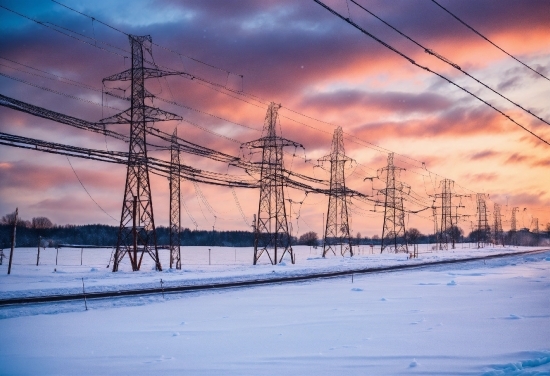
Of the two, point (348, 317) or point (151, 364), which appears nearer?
point (151, 364)

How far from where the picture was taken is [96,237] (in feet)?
561

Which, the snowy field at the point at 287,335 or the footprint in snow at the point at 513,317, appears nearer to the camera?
the snowy field at the point at 287,335

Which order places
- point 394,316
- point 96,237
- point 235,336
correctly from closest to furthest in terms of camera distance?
point 235,336 → point 394,316 → point 96,237

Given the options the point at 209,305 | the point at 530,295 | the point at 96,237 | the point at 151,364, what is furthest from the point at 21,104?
the point at 96,237

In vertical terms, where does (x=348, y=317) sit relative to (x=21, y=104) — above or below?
below

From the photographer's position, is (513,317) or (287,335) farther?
(513,317)

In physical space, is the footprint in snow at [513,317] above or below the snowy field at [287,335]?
above

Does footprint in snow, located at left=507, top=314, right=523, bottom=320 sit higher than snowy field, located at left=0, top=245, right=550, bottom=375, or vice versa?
footprint in snow, located at left=507, top=314, right=523, bottom=320

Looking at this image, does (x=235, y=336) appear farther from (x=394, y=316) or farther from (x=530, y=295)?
(x=530, y=295)

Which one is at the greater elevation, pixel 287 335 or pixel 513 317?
pixel 513 317

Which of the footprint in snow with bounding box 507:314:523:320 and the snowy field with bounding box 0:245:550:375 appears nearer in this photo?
the snowy field with bounding box 0:245:550:375

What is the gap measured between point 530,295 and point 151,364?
48.4ft

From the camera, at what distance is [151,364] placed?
Result: 7852 millimetres

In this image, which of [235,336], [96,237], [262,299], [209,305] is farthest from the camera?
[96,237]
